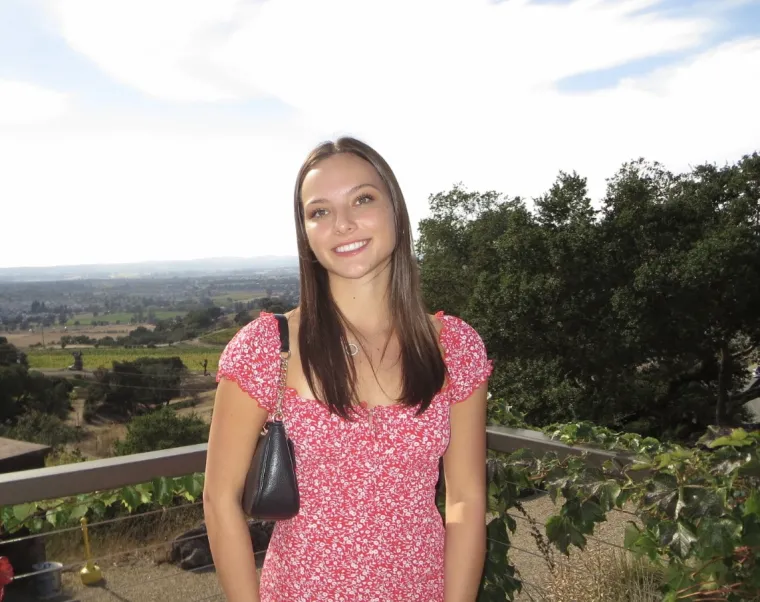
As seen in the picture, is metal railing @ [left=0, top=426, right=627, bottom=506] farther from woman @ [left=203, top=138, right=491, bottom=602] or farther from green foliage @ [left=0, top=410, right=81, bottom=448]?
green foliage @ [left=0, top=410, right=81, bottom=448]

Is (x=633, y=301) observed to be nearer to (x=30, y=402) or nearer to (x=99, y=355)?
(x=30, y=402)

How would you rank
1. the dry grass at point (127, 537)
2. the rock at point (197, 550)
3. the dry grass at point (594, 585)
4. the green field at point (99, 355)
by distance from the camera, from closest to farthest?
the dry grass at point (594, 585) < the rock at point (197, 550) < the dry grass at point (127, 537) < the green field at point (99, 355)

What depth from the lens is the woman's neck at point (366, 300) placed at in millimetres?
1421

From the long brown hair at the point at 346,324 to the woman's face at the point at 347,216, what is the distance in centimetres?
3

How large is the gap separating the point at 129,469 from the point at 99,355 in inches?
1742

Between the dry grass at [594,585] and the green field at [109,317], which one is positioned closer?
the dry grass at [594,585]

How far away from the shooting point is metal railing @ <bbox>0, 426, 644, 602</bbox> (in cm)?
164

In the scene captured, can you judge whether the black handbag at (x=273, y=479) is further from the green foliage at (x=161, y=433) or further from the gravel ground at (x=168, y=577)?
the green foliage at (x=161, y=433)

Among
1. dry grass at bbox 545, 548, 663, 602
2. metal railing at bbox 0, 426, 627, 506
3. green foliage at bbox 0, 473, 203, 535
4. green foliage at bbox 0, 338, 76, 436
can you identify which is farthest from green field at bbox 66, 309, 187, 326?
metal railing at bbox 0, 426, 627, 506

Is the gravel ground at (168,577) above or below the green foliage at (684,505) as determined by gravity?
below

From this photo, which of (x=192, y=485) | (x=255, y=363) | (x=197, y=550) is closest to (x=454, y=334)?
(x=255, y=363)

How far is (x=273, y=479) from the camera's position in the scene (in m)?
1.22

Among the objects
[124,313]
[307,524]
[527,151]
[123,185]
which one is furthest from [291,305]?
[123,185]

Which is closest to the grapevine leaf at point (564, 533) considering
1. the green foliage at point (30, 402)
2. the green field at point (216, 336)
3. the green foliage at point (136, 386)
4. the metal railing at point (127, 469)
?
the metal railing at point (127, 469)
